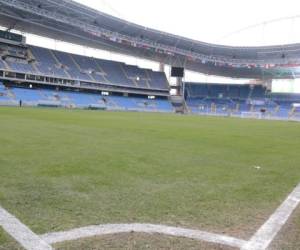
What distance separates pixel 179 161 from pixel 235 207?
3.65m

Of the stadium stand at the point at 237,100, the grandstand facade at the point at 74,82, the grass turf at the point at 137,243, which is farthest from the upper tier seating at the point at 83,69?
the grass turf at the point at 137,243

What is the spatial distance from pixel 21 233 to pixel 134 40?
57.7 meters

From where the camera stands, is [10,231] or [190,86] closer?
[10,231]

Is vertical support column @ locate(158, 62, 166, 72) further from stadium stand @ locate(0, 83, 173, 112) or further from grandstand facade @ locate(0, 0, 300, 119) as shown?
stadium stand @ locate(0, 83, 173, 112)

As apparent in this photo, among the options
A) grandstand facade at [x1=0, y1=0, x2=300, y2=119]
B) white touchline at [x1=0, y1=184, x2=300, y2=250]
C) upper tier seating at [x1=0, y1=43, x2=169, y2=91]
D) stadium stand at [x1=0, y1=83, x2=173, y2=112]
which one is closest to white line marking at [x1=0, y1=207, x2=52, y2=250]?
white touchline at [x1=0, y1=184, x2=300, y2=250]

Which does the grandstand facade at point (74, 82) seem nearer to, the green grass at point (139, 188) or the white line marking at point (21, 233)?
the green grass at point (139, 188)

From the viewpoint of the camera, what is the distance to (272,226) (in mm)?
3691

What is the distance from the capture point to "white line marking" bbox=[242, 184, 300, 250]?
317 centimetres

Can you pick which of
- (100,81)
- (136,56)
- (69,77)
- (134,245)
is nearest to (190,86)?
(136,56)

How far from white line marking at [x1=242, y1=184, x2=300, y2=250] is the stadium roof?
4548cm

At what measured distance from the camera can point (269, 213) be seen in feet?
13.8

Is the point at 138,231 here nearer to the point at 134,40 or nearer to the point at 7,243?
the point at 7,243

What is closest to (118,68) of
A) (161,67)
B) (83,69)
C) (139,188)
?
(83,69)

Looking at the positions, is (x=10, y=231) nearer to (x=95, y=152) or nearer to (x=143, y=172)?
(x=143, y=172)
